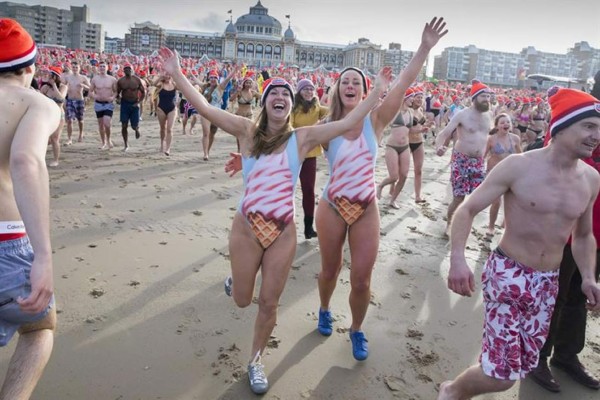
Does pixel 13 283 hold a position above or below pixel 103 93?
below

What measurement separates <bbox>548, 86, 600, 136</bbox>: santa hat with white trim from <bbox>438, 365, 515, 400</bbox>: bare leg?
1.30m

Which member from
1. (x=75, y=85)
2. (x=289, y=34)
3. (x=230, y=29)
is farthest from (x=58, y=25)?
(x=75, y=85)

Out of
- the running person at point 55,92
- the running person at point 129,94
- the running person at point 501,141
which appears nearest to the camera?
the running person at point 501,141

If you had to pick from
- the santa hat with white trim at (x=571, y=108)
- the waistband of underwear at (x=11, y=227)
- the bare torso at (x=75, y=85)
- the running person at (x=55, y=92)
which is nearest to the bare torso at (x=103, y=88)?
the bare torso at (x=75, y=85)

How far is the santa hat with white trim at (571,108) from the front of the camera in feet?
7.54

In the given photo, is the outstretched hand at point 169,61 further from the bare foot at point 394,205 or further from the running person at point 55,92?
the running person at point 55,92

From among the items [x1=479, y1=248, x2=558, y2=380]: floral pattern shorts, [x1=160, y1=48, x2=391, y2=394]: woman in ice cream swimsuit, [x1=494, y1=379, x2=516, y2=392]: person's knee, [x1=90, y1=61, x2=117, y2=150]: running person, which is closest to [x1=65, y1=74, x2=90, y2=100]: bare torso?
[x1=90, y1=61, x2=117, y2=150]: running person

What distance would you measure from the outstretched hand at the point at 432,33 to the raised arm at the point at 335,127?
494 millimetres

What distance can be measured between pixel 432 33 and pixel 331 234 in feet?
5.10

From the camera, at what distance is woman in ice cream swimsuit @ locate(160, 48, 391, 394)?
2791 millimetres

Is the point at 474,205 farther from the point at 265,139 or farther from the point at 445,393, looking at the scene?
the point at 265,139

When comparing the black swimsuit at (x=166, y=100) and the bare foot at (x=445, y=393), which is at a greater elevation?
the black swimsuit at (x=166, y=100)

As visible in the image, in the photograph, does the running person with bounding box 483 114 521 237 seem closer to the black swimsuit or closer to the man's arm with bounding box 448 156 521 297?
the man's arm with bounding box 448 156 521 297

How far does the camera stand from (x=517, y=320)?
7.76ft
